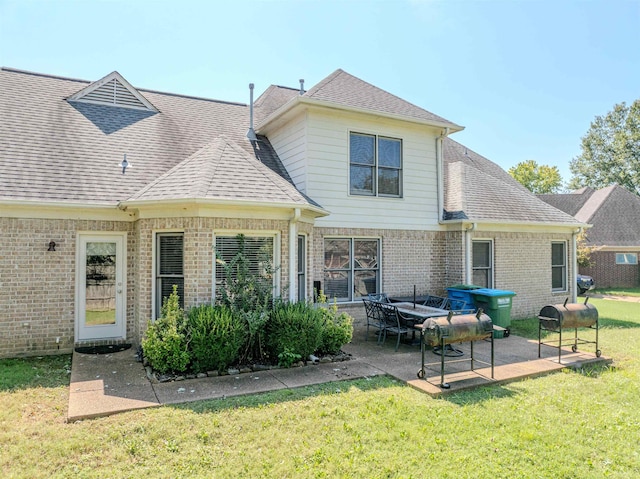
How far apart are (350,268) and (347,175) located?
7.95ft

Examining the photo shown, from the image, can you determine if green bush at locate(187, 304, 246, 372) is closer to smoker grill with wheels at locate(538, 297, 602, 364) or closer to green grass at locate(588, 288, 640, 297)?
smoker grill with wheels at locate(538, 297, 602, 364)

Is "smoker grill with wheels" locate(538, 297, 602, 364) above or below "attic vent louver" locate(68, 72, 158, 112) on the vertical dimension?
below

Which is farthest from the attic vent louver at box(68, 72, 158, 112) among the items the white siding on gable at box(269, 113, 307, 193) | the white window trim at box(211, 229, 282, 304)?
the white window trim at box(211, 229, 282, 304)

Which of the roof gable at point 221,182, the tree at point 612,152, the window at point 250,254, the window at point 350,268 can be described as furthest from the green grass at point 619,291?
the tree at point 612,152

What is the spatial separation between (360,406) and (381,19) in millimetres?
9557

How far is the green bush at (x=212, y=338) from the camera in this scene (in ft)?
21.5

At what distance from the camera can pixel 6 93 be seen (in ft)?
34.9

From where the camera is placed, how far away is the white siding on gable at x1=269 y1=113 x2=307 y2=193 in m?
10.2

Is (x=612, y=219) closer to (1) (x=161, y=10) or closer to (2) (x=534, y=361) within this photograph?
(2) (x=534, y=361)

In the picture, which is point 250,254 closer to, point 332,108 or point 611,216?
point 332,108

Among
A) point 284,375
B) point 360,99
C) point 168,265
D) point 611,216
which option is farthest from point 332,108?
point 611,216

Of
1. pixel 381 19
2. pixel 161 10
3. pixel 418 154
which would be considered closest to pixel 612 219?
pixel 418 154

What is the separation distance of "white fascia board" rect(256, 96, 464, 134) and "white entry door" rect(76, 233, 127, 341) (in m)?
4.87

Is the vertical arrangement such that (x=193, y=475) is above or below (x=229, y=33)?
below
